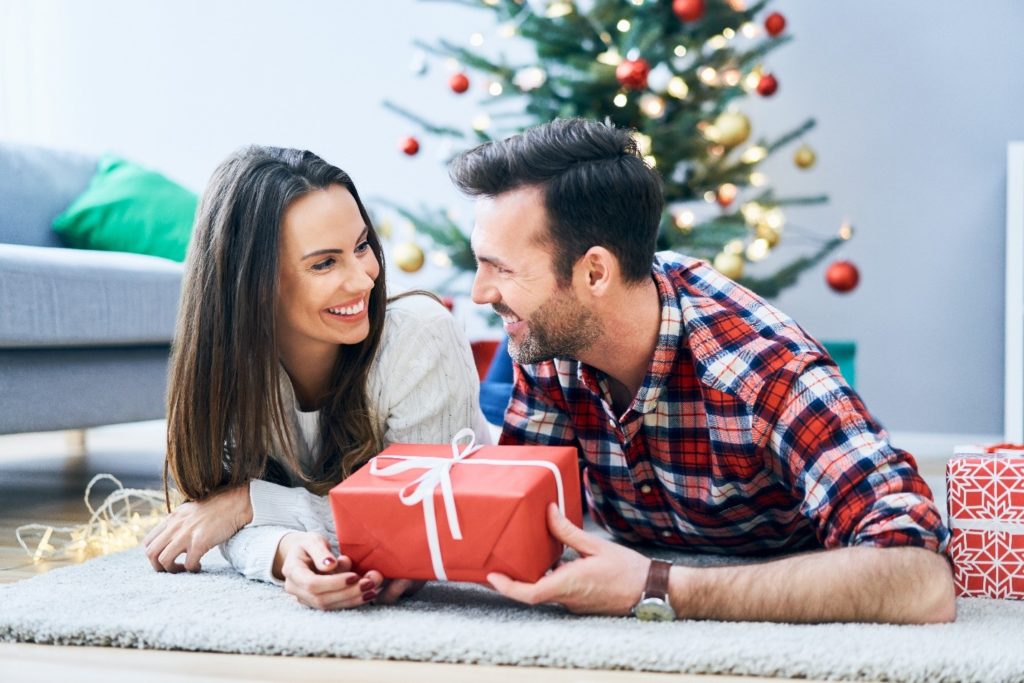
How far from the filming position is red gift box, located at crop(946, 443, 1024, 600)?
1305 millimetres

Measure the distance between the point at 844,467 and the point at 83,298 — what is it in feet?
4.83

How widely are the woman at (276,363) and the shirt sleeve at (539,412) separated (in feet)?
0.25

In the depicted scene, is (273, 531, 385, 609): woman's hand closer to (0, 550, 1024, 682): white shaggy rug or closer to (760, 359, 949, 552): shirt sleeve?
(0, 550, 1024, 682): white shaggy rug

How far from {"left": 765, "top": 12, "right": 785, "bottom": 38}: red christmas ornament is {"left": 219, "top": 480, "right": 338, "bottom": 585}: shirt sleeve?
80.3 inches

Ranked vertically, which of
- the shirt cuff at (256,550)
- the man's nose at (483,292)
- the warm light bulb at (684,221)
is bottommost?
the shirt cuff at (256,550)

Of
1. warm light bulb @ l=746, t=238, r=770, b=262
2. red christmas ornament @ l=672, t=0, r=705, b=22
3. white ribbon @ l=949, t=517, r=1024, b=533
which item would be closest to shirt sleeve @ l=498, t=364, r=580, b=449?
white ribbon @ l=949, t=517, r=1024, b=533

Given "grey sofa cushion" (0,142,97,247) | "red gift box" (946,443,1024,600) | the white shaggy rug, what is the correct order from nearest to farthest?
the white shaggy rug
"red gift box" (946,443,1024,600)
"grey sofa cushion" (0,142,97,247)

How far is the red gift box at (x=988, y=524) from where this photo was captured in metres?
1.30

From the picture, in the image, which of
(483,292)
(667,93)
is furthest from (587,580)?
(667,93)

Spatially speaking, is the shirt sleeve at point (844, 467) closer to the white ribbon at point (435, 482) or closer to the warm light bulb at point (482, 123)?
the white ribbon at point (435, 482)

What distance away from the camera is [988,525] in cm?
131

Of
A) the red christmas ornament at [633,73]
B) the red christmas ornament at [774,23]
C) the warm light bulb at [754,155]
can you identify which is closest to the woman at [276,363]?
the red christmas ornament at [633,73]

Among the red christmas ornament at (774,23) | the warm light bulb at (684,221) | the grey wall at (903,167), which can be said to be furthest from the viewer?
the grey wall at (903,167)

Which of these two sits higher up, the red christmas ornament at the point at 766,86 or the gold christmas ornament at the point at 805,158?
the red christmas ornament at the point at 766,86
